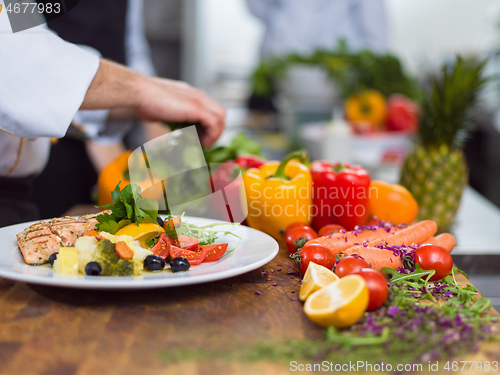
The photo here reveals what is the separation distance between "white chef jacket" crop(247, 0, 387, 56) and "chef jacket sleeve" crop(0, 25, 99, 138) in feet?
8.99

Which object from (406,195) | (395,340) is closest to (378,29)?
(406,195)

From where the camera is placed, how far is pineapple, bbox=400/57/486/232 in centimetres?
149

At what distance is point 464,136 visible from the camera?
160cm

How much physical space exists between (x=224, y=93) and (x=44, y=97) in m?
4.82

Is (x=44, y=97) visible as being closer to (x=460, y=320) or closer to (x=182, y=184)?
(x=182, y=184)

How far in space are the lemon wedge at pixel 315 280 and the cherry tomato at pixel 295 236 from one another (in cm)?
24

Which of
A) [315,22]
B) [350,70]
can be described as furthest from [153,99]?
[315,22]

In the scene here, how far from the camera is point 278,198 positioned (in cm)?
116

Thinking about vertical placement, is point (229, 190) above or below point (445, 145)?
below

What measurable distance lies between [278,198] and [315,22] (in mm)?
2869

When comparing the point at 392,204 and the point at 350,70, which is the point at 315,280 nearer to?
the point at 392,204

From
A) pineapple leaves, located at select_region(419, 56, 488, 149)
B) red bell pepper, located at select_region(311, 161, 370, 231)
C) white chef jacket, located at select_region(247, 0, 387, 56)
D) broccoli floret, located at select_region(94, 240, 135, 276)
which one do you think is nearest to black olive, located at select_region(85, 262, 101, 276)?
broccoli floret, located at select_region(94, 240, 135, 276)

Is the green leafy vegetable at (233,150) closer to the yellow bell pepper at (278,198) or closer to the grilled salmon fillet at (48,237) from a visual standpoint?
the yellow bell pepper at (278,198)

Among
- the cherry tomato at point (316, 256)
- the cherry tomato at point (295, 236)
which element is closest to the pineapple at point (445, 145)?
the cherry tomato at point (295, 236)
